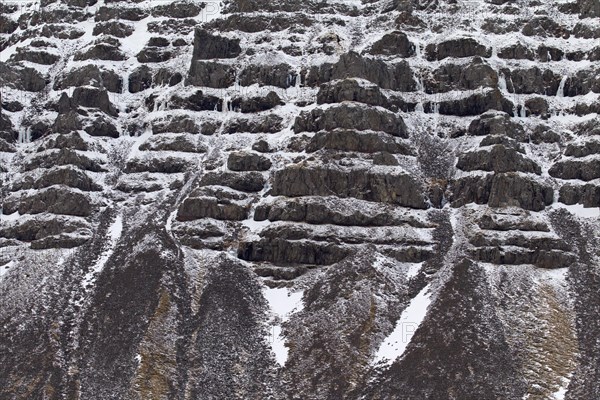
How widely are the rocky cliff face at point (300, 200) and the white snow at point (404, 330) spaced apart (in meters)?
0.22

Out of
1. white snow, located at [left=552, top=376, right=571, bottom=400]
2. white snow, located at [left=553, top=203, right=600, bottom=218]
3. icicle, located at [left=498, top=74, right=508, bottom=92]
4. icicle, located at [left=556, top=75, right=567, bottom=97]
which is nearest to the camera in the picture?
white snow, located at [left=552, top=376, right=571, bottom=400]


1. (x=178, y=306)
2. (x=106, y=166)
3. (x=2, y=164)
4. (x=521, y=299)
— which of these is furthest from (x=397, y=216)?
(x=2, y=164)

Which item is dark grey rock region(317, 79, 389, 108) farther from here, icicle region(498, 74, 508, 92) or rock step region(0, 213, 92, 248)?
rock step region(0, 213, 92, 248)

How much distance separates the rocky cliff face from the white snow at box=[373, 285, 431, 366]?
8.7 inches

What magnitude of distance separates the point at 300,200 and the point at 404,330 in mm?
23007

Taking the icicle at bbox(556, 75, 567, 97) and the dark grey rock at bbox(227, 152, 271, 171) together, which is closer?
the dark grey rock at bbox(227, 152, 271, 171)

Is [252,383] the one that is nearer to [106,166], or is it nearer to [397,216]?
[397,216]

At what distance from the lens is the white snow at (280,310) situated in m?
89.6

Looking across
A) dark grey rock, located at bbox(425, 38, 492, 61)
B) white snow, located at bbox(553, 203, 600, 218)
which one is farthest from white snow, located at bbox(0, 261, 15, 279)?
dark grey rock, located at bbox(425, 38, 492, 61)

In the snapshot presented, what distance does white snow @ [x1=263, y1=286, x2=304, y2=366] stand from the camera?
89562 millimetres

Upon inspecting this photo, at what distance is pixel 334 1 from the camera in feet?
481

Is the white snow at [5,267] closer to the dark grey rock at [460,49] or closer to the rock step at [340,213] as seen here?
the rock step at [340,213]

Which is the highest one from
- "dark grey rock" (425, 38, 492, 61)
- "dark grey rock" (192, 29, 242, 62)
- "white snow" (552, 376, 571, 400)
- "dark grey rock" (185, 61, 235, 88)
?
"dark grey rock" (425, 38, 492, 61)

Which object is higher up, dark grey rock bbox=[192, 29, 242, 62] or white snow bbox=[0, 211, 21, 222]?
dark grey rock bbox=[192, 29, 242, 62]
